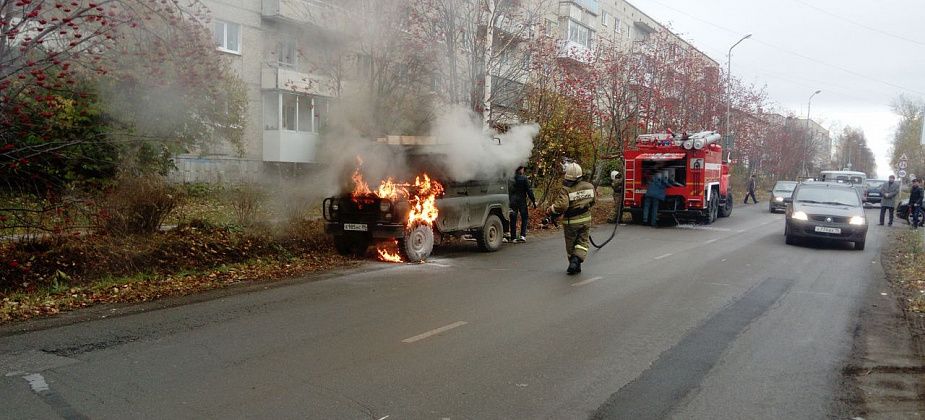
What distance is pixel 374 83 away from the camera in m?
13.9

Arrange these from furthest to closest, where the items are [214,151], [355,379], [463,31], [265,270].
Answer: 1. [214,151]
2. [463,31]
3. [265,270]
4. [355,379]

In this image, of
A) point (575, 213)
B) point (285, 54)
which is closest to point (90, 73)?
point (575, 213)

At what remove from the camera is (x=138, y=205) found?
9.38 metres

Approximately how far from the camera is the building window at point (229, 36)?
2128 cm

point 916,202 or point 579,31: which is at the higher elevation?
point 579,31

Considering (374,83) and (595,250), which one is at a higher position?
(374,83)

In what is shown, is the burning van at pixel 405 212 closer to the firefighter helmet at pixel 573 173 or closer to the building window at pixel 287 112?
the firefighter helmet at pixel 573 173

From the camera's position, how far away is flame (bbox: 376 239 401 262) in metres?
10.9

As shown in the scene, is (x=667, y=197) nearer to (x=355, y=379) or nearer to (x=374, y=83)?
(x=374, y=83)

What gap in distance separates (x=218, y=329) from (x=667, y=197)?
15.3 metres

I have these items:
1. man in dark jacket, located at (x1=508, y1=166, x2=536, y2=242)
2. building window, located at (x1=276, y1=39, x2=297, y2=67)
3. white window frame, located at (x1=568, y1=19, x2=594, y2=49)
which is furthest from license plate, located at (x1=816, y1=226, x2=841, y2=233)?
white window frame, located at (x1=568, y1=19, x2=594, y2=49)

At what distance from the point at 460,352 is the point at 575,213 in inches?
185

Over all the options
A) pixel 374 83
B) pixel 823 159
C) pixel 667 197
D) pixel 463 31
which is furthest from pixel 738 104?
pixel 823 159

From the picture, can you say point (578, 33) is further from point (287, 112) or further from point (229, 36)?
point (229, 36)
